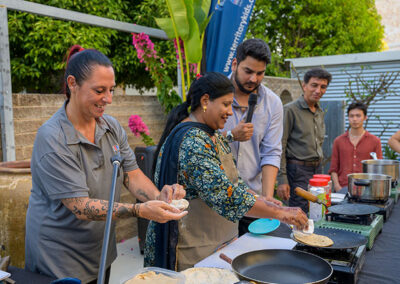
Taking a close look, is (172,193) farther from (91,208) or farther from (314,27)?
(314,27)

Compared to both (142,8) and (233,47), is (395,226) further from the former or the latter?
(142,8)

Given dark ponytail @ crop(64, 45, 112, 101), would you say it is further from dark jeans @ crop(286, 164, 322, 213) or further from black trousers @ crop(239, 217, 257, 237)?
dark jeans @ crop(286, 164, 322, 213)

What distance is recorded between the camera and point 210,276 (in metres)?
1.60

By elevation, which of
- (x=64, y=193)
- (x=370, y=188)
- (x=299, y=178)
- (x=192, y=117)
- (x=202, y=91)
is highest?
(x=202, y=91)

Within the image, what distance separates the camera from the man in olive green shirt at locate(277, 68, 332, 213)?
4195 millimetres

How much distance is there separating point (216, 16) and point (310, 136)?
1.82 metres

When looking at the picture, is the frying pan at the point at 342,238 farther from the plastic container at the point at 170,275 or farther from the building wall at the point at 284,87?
the building wall at the point at 284,87

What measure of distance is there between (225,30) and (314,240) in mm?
3393

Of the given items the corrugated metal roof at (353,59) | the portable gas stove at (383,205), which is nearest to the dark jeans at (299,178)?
the portable gas stove at (383,205)

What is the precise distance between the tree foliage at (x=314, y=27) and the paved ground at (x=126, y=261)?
52.7 feet

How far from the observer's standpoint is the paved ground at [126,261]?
4016 mm

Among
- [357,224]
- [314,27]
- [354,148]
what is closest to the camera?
[357,224]

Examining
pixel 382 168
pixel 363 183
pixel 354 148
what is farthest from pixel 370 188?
pixel 354 148

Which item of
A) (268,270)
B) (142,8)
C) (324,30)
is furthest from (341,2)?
(268,270)
